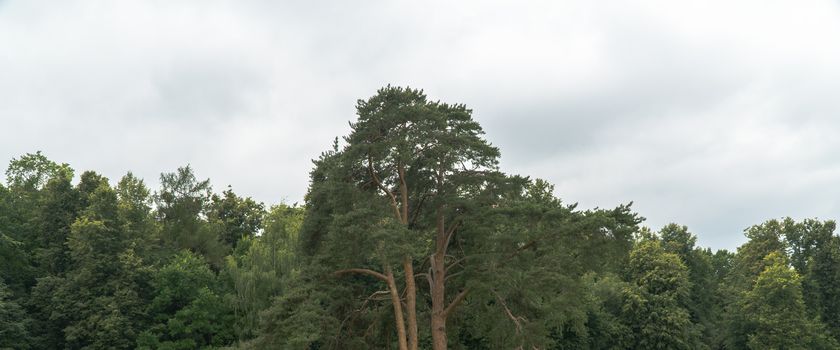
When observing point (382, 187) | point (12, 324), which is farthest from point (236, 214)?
point (382, 187)

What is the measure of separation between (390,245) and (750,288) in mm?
38092

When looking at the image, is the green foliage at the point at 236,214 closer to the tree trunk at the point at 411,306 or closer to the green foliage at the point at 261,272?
the green foliage at the point at 261,272

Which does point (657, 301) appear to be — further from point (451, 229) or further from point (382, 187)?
point (382, 187)

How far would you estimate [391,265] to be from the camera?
20328 millimetres

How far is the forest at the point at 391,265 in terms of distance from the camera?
765 inches

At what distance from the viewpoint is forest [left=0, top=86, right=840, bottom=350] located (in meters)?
19.4

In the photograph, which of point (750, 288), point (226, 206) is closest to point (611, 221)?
point (750, 288)

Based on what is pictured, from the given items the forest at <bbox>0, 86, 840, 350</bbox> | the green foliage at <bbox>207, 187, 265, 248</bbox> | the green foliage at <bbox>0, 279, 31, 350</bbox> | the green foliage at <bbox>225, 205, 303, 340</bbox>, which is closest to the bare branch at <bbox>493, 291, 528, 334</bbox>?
the forest at <bbox>0, 86, 840, 350</bbox>

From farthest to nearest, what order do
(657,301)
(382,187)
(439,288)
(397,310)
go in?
(657,301) → (439,288) → (382,187) → (397,310)

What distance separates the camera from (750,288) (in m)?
46.4

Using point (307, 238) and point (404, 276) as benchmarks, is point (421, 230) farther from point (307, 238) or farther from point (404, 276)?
point (307, 238)

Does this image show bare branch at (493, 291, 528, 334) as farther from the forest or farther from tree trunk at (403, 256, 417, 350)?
tree trunk at (403, 256, 417, 350)

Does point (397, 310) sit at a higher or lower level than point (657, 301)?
lower

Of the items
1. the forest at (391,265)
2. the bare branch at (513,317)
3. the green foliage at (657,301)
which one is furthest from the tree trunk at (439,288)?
the green foliage at (657,301)
